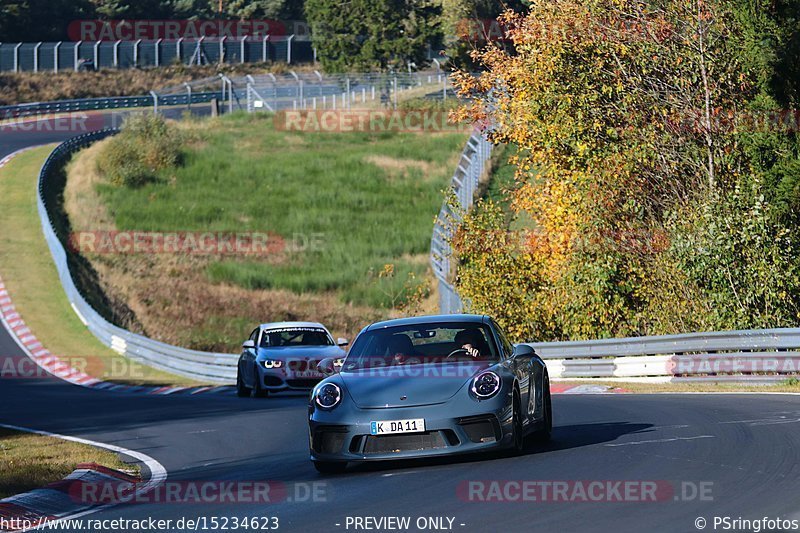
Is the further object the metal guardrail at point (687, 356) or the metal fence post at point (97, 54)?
the metal fence post at point (97, 54)

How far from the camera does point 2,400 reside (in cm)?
2586

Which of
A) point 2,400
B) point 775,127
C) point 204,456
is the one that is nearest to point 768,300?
point 775,127

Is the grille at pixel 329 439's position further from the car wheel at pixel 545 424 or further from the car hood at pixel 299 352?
the car hood at pixel 299 352

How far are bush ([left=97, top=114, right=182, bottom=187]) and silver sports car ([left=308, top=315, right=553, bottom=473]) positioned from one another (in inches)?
1912

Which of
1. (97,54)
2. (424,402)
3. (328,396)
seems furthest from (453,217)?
(97,54)

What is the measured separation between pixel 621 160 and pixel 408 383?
18.0 meters

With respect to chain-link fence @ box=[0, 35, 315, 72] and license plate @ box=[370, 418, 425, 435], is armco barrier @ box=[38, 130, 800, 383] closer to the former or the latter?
license plate @ box=[370, 418, 425, 435]

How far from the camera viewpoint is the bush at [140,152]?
2333 inches

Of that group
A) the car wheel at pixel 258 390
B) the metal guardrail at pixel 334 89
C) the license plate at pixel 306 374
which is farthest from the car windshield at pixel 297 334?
the metal guardrail at pixel 334 89

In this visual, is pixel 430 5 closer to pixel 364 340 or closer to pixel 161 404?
pixel 161 404

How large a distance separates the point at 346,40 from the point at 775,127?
5822 cm

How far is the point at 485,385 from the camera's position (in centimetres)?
1086

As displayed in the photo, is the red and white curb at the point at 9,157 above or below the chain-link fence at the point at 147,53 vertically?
below

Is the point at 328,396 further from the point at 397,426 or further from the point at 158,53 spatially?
the point at 158,53
